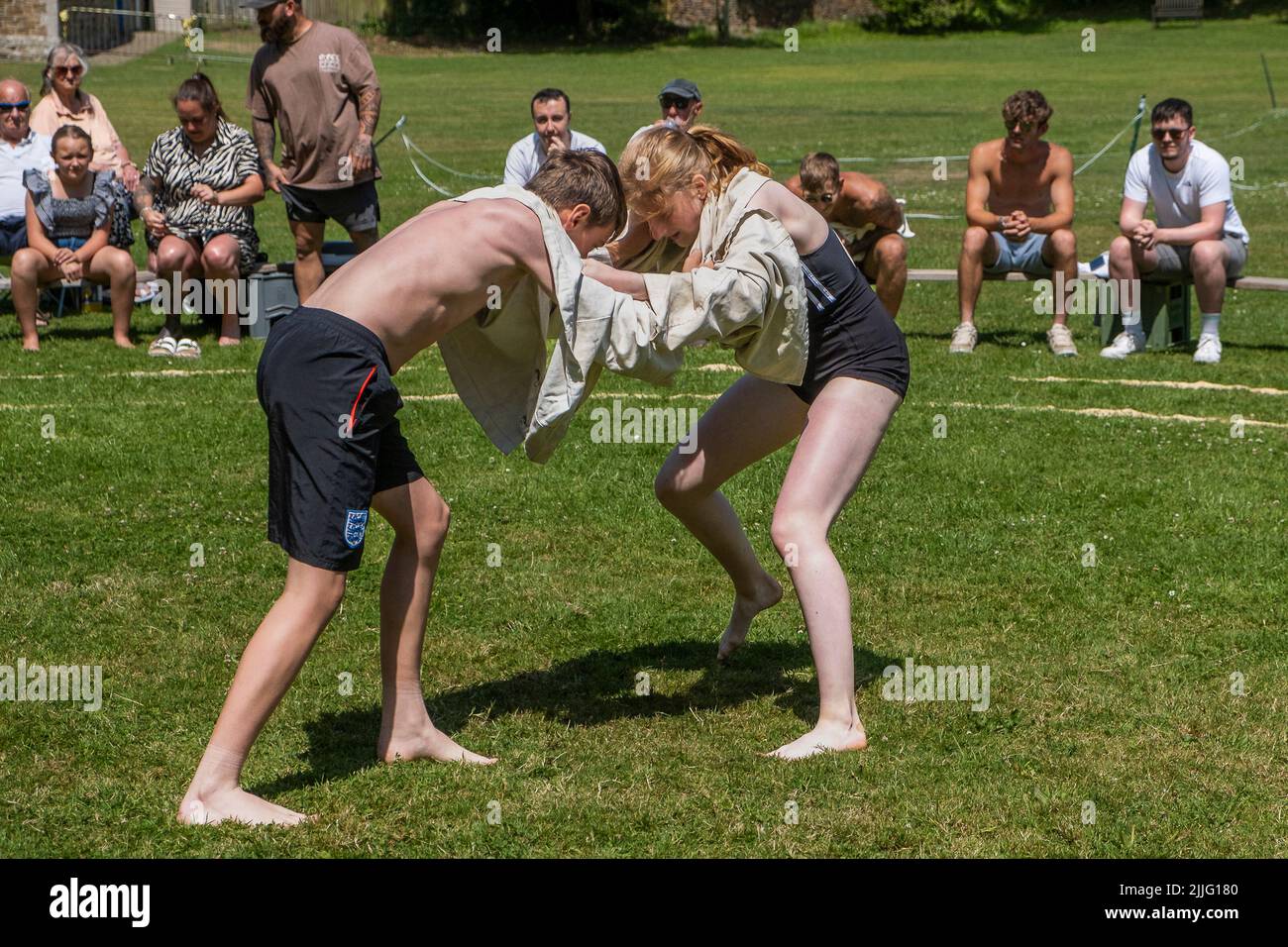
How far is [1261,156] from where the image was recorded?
25.3 metres

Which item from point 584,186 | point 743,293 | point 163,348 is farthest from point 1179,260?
point 584,186

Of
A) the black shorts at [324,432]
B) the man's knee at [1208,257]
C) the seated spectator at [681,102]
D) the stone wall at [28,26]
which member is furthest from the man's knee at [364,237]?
the stone wall at [28,26]

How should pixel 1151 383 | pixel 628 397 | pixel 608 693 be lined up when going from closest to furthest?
pixel 608 693 < pixel 628 397 < pixel 1151 383

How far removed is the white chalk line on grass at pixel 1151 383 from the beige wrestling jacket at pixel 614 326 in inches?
219

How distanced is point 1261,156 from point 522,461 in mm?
20895

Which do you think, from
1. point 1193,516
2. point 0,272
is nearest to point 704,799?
point 1193,516

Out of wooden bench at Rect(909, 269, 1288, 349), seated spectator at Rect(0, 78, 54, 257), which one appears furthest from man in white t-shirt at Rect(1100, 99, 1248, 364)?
seated spectator at Rect(0, 78, 54, 257)

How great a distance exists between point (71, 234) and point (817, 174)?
5.35 meters

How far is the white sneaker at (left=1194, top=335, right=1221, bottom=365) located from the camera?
35.3ft

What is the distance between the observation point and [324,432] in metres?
4.19

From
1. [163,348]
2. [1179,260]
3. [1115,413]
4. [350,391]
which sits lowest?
[1115,413]

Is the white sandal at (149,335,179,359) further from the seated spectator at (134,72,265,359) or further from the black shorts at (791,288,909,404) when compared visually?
the black shorts at (791,288,909,404)

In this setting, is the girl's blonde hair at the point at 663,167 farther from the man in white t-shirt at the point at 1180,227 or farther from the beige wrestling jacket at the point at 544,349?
the man in white t-shirt at the point at 1180,227

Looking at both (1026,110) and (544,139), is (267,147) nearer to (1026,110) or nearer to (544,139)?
(544,139)
